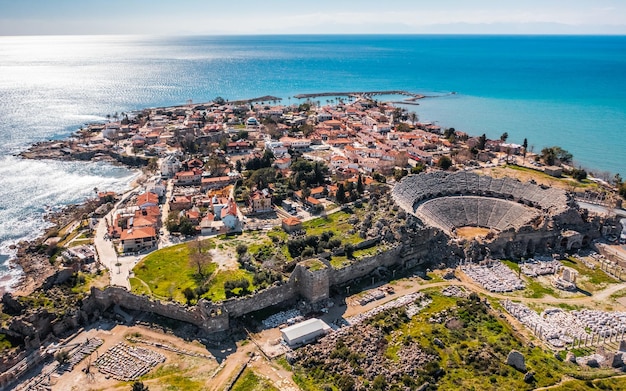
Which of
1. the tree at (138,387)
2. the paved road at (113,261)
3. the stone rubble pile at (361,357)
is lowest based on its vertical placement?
the stone rubble pile at (361,357)

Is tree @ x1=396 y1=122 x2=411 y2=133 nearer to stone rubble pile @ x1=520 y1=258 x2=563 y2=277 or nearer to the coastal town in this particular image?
the coastal town

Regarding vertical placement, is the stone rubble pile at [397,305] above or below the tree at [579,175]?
below

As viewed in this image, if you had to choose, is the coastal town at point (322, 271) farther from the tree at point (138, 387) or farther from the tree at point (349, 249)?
the tree at point (138, 387)

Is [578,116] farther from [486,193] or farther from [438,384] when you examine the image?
[438,384]

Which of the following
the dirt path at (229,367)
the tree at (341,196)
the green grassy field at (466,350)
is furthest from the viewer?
the tree at (341,196)

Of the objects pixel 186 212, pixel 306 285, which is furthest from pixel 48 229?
pixel 306 285

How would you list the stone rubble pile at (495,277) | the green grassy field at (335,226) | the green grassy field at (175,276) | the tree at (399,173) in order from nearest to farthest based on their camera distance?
1. the green grassy field at (175,276)
2. the stone rubble pile at (495,277)
3. the green grassy field at (335,226)
4. the tree at (399,173)

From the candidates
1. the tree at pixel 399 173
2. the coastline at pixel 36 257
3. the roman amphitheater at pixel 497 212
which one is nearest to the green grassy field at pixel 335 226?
the roman amphitheater at pixel 497 212
